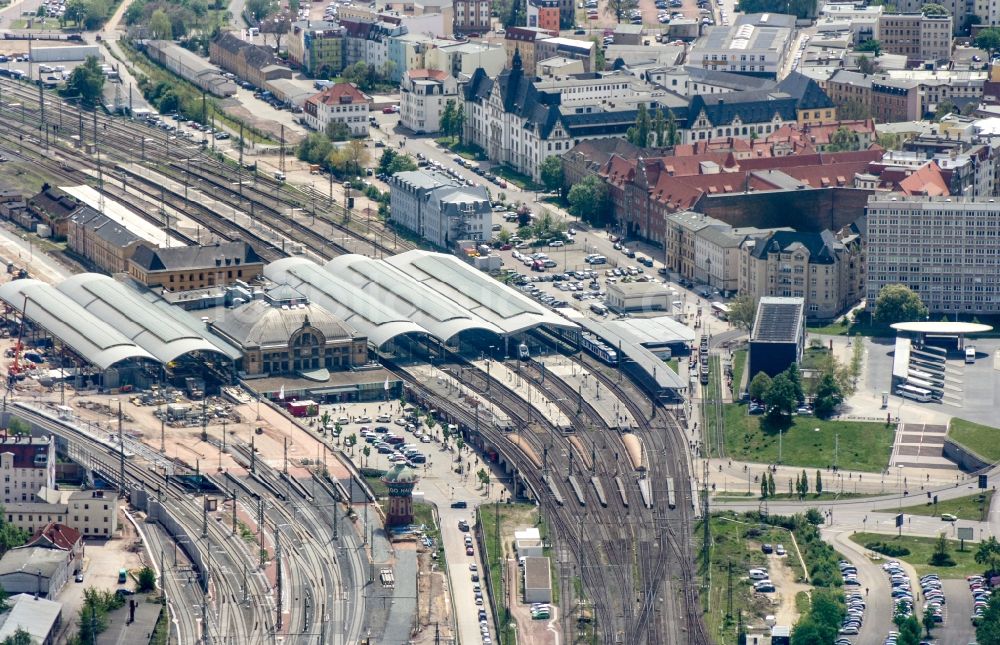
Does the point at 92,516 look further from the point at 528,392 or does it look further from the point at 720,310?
the point at 720,310

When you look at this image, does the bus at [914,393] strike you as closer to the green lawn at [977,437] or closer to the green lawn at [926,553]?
the green lawn at [977,437]

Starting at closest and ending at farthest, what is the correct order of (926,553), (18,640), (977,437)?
(18,640), (926,553), (977,437)

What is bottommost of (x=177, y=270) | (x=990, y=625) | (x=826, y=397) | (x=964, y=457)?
(x=990, y=625)

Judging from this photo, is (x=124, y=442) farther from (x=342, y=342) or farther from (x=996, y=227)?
(x=996, y=227)

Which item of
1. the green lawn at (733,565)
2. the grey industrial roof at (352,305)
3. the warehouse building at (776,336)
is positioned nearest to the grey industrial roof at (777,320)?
the warehouse building at (776,336)

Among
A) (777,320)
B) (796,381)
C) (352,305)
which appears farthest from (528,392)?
(777,320)

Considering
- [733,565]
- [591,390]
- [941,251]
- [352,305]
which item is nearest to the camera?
[733,565]

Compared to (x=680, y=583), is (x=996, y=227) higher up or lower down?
higher up

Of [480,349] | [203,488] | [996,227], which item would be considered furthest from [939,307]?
[203,488]
